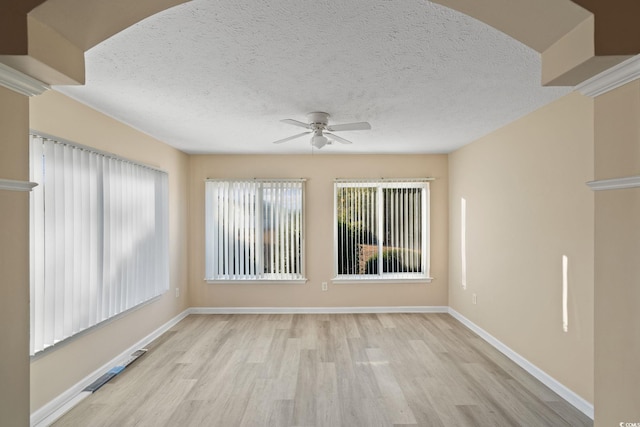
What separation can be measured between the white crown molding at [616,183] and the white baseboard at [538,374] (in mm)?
2148

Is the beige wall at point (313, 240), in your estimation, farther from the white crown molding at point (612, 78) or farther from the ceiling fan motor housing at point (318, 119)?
the white crown molding at point (612, 78)

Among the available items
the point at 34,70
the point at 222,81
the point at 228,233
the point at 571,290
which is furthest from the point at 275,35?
the point at 228,233

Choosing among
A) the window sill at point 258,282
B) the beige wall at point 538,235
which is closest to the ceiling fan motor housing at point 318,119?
the beige wall at point 538,235

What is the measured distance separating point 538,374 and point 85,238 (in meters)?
4.35

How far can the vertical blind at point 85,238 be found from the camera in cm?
250

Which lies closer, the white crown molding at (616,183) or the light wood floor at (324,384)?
the white crown molding at (616,183)

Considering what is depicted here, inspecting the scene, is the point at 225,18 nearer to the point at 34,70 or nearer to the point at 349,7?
the point at 349,7

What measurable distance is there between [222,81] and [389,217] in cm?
364

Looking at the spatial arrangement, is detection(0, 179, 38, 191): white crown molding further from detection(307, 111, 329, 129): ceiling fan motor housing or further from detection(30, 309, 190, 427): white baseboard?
detection(307, 111, 329, 129): ceiling fan motor housing

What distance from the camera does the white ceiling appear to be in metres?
1.73

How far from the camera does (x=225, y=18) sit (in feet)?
5.65

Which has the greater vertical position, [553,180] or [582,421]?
[553,180]

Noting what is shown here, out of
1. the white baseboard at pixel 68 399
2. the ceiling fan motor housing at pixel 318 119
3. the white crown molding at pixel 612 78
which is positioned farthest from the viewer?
the ceiling fan motor housing at pixel 318 119

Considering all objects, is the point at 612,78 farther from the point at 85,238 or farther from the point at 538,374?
the point at 85,238
